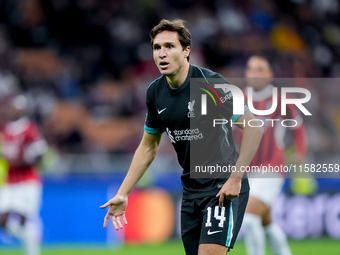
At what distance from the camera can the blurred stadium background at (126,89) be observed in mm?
11328

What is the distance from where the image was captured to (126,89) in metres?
14.0

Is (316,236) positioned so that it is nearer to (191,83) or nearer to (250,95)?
(250,95)

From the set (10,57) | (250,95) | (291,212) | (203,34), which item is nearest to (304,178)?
(291,212)

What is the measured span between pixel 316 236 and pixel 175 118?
23.9 ft

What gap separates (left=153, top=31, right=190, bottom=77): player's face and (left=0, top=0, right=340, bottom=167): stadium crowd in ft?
25.1

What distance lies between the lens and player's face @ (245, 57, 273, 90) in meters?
7.72

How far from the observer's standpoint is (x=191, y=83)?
5.07 metres

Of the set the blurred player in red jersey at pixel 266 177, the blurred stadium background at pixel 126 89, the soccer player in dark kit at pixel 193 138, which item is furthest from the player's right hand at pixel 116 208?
the blurred stadium background at pixel 126 89

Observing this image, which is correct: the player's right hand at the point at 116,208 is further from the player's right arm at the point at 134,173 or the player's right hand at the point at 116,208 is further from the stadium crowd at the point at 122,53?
the stadium crowd at the point at 122,53

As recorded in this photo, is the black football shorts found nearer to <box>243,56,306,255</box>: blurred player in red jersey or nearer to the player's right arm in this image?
the player's right arm

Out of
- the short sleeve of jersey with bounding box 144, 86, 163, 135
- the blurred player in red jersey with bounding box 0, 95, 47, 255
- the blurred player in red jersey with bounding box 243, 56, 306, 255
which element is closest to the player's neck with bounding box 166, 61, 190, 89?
the short sleeve of jersey with bounding box 144, 86, 163, 135

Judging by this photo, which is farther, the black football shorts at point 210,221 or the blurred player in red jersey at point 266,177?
the blurred player in red jersey at point 266,177

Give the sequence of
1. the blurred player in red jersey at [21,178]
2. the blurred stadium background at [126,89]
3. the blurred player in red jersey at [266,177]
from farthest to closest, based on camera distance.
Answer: the blurred stadium background at [126,89]
the blurred player in red jersey at [21,178]
the blurred player in red jersey at [266,177]

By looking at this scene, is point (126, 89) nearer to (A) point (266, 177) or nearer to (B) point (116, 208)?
(A) point (266, 177)
